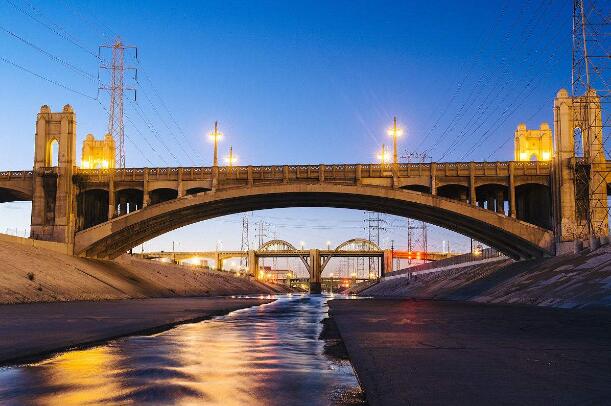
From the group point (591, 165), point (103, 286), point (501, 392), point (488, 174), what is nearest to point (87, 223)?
point (103, 286)

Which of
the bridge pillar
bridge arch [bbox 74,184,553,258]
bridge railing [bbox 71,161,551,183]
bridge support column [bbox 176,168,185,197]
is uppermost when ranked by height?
bridge railing [bbox 71,161,551,183]

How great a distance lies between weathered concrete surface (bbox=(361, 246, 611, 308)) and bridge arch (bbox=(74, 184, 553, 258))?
3.70m

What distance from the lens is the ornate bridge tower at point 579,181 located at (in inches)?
2351

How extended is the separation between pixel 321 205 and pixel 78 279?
103 feet

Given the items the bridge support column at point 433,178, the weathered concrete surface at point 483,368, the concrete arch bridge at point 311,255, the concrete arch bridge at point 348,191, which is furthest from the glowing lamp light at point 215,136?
the concrete arch bridge at point 311,255

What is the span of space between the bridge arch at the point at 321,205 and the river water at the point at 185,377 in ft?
166

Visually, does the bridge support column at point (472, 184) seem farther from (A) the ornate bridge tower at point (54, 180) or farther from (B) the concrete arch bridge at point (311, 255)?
(B) the concrete arch bridge at point (311, 255)

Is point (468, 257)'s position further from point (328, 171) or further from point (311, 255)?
point (311, 255)

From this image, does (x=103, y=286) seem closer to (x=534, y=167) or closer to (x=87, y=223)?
(x=87, y=223)

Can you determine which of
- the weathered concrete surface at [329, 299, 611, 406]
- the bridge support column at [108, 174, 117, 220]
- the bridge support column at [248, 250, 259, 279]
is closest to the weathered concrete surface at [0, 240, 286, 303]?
the bridge support column at [108, 174, 117, 220]

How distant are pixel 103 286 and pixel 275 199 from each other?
869 inches

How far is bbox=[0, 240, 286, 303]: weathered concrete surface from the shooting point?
38.7m

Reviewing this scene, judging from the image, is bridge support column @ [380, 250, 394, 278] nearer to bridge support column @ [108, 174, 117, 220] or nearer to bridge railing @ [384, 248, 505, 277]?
bridge railing @ [384, 248, 505, 277]

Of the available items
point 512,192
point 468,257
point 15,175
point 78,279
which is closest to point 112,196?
point 15,175
